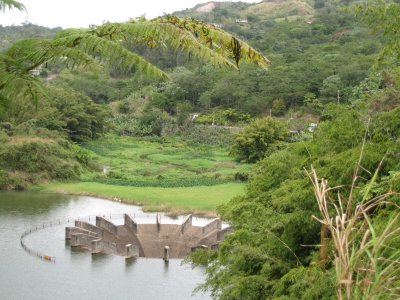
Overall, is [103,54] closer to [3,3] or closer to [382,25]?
[3,3]

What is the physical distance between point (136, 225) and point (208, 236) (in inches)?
92.3

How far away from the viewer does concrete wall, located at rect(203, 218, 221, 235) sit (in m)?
19.1

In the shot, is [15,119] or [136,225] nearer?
[136,225]

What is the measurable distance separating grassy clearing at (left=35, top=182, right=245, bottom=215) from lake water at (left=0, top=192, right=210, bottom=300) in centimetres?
538

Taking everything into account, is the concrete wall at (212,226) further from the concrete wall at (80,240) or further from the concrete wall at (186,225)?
the concrete wall at (80,240)

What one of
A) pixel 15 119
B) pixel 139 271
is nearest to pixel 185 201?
pixel 139 271

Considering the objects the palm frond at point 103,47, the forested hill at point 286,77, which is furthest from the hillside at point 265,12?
the palm frond at point 103,47

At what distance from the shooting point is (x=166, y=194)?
26266mm

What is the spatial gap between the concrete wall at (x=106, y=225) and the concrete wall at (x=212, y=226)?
9.35 feet

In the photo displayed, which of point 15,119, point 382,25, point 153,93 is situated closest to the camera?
point 382,25

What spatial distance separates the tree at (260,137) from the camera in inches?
1352

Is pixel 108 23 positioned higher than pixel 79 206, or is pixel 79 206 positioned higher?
pixel 108 23

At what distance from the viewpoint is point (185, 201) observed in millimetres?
24859

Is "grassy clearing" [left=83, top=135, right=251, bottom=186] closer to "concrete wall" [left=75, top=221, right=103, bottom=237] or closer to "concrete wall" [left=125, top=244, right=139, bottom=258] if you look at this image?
"concrete wall" [left=75, top=221, right=103, bottom=237]
